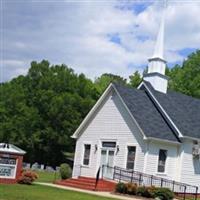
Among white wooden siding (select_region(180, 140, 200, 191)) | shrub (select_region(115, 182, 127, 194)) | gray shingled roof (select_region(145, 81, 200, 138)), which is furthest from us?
gray shingled roof (select_region(145, 81, 200, 138))

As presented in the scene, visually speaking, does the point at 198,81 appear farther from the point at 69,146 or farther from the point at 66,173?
the point at 66,173

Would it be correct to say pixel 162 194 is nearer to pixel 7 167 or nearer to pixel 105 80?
pixel 7 167

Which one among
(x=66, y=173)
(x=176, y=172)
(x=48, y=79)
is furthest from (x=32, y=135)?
(x=176, y=172)

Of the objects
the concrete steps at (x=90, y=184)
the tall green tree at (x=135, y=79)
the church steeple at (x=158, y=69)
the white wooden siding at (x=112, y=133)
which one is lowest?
the concrete steps at (x=90, y=184)

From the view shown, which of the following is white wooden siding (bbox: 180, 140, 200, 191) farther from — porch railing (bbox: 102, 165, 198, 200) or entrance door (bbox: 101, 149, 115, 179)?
entrance door (bbox: 101, 149, 115, 179)

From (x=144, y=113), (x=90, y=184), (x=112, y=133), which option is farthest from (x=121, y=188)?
(x=144, y=113)

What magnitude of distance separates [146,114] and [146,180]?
4.70m

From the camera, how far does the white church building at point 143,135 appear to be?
1230 inches

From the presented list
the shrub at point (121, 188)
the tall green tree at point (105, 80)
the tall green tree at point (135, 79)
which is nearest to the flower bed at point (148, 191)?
the shrub at point (121, 188)

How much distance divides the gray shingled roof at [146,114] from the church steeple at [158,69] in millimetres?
2175

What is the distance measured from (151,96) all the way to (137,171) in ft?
20.6

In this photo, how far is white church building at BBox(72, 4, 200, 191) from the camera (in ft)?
103

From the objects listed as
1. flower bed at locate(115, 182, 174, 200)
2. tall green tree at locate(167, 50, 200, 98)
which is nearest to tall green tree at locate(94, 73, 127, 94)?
tall green tree at locate(167, 50, 200, 98)

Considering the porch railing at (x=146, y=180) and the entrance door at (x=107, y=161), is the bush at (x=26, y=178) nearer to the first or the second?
the porch railing at (x=146, y=180)
